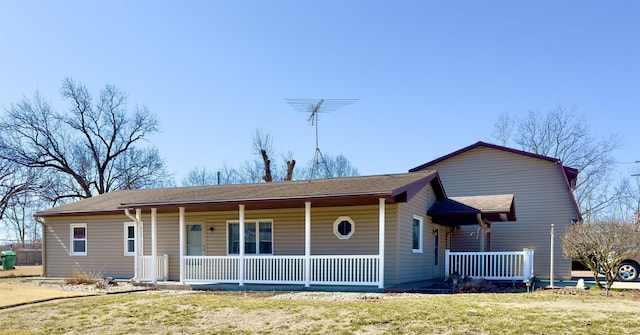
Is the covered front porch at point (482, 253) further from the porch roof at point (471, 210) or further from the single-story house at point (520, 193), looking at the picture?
the single-story house at point (520, 193)

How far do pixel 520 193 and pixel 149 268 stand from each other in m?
13.1

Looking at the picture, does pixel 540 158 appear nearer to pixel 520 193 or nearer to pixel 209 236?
pixel 520 193

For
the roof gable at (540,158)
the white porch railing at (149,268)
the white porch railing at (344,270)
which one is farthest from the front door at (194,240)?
the roof gable at (540,158)

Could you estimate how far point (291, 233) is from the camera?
1570 centimetres

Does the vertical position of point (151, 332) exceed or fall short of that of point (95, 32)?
Answer: it falls short

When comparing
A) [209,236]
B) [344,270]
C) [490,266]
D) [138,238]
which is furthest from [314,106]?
[490,266]

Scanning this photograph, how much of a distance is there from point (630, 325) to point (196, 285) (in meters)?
10.7

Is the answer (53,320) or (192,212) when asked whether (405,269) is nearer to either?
(192,212)

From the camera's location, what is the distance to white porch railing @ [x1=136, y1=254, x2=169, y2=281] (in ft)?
53.7

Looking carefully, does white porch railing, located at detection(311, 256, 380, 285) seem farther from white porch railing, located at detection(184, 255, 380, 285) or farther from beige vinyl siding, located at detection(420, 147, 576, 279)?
beige vinyl siding, located at detection(420, 147, 576, 279)

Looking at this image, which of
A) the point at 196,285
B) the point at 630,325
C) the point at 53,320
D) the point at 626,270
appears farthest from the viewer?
the point at 626,270

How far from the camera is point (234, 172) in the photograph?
172 ft

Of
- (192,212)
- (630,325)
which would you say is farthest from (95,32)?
(630,325)

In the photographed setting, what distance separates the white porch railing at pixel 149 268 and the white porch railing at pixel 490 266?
8990mm
